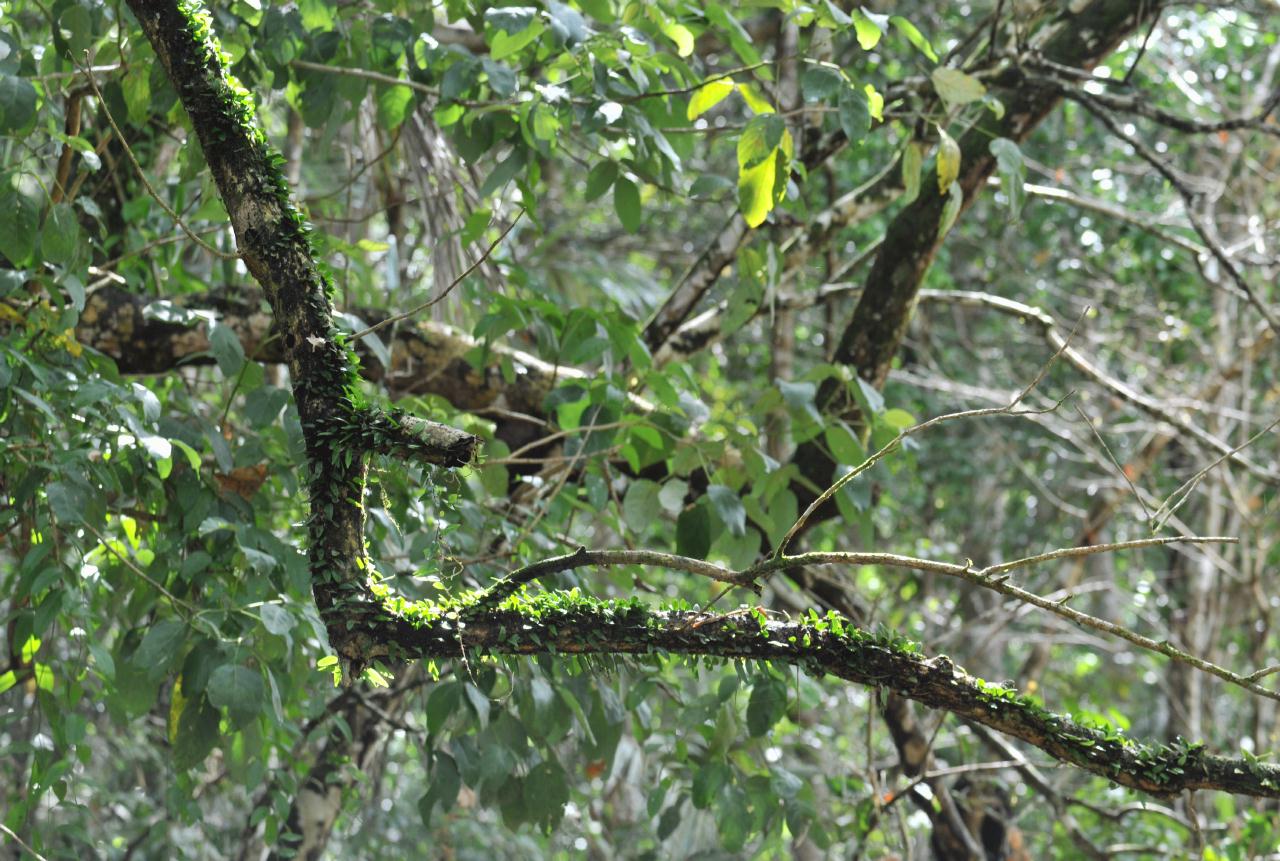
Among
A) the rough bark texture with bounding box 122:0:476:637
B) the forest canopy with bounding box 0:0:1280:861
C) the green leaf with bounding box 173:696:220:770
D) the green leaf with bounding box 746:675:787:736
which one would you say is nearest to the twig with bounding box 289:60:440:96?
the forest canopy with bounding box 0:0:1280:861

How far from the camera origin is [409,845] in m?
5.28

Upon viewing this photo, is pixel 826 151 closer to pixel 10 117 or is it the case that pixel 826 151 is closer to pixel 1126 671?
pixel 10 117

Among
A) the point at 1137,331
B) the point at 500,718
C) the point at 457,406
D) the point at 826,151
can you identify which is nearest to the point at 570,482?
the point at 457,406

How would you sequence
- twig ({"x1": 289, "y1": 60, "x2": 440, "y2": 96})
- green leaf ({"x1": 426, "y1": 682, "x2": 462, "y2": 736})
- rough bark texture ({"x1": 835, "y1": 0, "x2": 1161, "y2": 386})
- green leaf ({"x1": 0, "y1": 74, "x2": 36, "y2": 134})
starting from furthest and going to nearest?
rough bark texture ({"x1": 835, "y1": 0, "x2": 1161, "y2": 386}) → twig ({"x1": 289, "y1": 60, "x2": 440, "y2": 96}) → green leaf ({"x1": 426, "y1": 682, "x2": 462, "y2": 736}) → green leaf ({"x1": 0, "y1": 74, "x2": 36, "y2": 134})

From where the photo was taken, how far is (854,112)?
2156 mm

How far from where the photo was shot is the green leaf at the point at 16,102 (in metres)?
1.93

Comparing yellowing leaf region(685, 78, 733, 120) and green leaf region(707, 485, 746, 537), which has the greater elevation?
yellowing leaf region(685, 78, 733, 120)

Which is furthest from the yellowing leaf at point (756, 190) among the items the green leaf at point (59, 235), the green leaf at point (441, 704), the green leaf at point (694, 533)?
the green leaf at point (59, 235)

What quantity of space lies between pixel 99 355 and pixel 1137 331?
510 cm

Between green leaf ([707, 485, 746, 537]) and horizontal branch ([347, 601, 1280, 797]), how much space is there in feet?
2.69

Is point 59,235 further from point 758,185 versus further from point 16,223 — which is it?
point 758,185

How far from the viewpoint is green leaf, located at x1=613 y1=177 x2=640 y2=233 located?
2.38m

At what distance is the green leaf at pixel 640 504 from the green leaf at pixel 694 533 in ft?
0.45

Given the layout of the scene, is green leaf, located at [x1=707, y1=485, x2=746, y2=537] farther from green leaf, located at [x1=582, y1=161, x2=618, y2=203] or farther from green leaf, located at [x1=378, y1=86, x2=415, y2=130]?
green leaf, located at [x1=378, y1=86, x2=415, y2=130]
